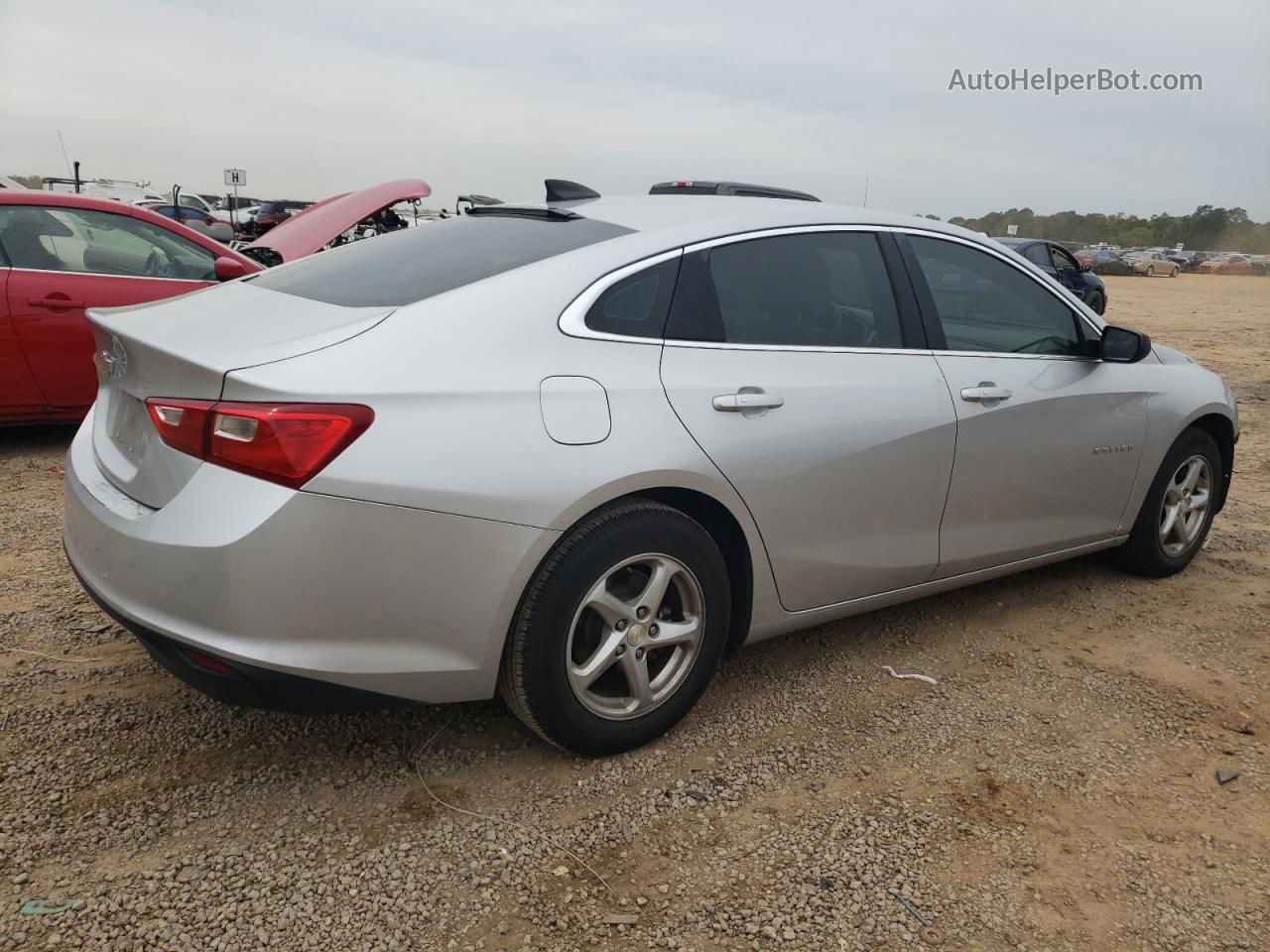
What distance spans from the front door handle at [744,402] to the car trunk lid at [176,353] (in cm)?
89

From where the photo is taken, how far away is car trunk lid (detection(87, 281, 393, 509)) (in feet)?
7.16

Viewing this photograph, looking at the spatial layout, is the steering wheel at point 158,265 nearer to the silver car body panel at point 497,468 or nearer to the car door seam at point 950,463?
the silver car body panel at point 497,468

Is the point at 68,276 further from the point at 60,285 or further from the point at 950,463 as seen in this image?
the point at 950,463

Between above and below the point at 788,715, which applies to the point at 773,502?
above

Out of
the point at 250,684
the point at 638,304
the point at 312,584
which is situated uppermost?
the point at 638,304

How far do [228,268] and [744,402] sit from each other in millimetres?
3785

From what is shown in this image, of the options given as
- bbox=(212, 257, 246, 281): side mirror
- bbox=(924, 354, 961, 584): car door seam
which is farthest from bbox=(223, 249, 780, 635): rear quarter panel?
bbox=(212, 257, 246, 281): side mirror

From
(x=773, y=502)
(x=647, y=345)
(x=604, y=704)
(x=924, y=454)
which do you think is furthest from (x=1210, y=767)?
(x=647, y=345)

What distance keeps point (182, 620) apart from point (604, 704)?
1.06 meters

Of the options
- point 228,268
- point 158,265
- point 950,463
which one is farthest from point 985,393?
point 158,265

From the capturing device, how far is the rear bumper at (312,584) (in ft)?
6.75

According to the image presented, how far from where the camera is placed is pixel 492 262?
104 inches

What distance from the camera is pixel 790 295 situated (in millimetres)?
2957

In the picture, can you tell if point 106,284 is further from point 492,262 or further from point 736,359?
point 736,359
